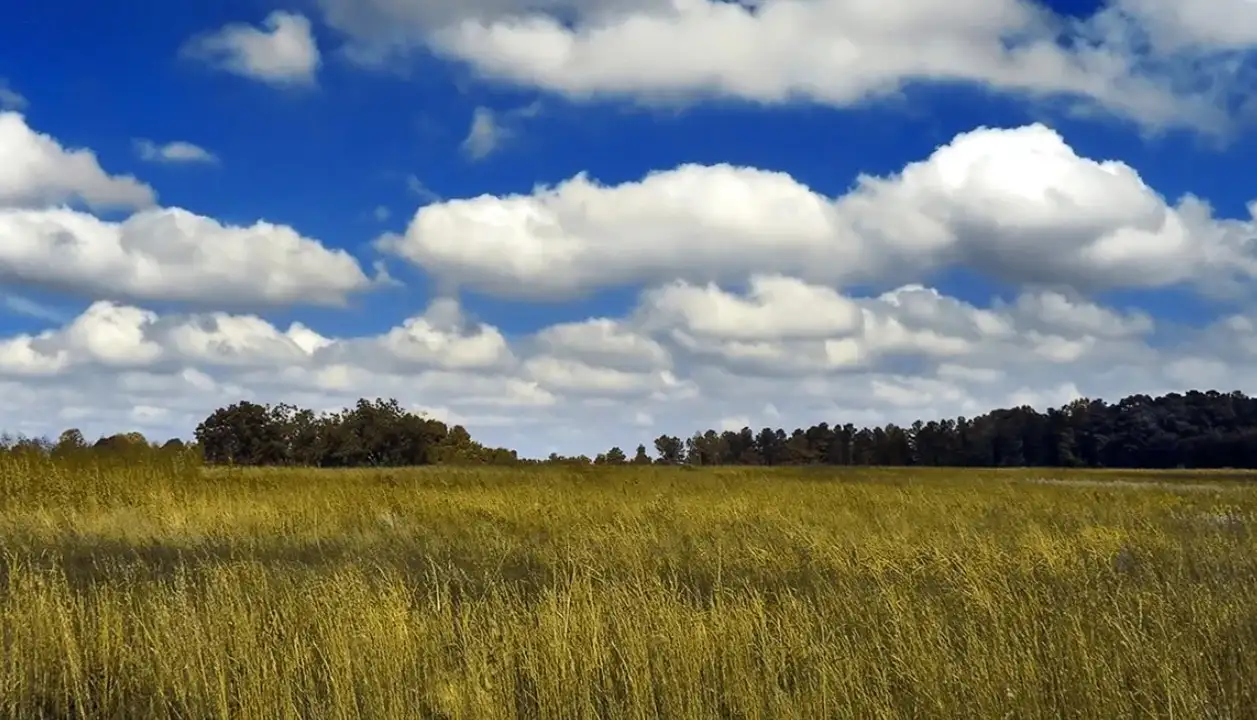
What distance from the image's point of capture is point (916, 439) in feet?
374

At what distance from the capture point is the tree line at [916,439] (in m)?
53.1

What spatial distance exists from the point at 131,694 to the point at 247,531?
8.09 meters

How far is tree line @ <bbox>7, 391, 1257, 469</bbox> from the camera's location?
5309cm

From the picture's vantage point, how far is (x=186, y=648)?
5.85 m

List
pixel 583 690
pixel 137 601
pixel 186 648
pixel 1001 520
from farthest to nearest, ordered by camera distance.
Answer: pixel 1001 520 → pixel 137 601 → pixel 186 648 → pixel 583 690

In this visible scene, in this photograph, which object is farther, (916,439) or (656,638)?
(916,439)

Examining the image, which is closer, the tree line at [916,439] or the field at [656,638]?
the field at [656,638]

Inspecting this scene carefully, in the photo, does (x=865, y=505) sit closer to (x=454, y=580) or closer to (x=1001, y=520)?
(x=1001, y=520)

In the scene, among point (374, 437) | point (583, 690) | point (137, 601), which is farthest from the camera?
point (374, 437)

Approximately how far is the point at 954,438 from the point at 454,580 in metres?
112

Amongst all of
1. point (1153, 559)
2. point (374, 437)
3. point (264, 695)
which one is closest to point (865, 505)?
point (1153, 559)

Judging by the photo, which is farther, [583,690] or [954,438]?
[954,438]

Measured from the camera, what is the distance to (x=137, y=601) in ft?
24.2

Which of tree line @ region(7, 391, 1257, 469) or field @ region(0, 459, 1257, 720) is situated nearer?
field @ region(0, 459, 1257, 720)
